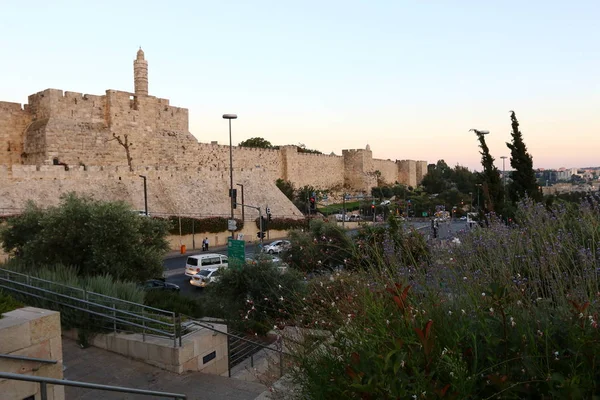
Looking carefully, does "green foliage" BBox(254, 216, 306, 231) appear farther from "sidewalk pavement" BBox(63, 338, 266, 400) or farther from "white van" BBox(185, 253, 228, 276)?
"sidewalk pavement" BBox(63, 338, 266, 400)

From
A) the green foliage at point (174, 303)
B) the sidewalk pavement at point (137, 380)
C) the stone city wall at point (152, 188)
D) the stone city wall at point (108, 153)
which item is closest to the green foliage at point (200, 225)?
the stone city wall at point (152, 188)

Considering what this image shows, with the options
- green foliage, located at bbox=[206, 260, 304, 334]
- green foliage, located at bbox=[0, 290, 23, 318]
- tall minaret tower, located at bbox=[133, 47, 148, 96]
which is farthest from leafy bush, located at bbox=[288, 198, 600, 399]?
tall minaret tower, located at bbox=[133, 47, 148, 96]

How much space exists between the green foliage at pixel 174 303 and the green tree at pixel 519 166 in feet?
42.0

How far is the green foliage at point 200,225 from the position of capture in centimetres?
2502

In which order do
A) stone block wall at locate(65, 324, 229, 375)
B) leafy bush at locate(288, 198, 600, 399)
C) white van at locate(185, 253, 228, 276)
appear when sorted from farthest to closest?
white van at locate(185, 253, 228, 276), stone block wall at locate(65, 324, 229, 375), leafy bush at locate(288, 198, 600, 399)

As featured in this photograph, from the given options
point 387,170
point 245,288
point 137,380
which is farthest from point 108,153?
point 387,170

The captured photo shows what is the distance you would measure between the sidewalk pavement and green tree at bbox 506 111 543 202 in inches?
575

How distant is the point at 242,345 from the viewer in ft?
27.9

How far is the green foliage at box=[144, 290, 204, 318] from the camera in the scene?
963 cm

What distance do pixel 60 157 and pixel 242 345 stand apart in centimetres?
2093

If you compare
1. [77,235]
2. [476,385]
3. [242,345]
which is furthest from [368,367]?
[77,235]

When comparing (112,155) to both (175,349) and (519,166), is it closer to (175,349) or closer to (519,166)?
(519,166)

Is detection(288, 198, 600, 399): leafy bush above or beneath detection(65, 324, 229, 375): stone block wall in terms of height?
above

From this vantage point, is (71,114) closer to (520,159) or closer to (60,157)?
(60,157)
